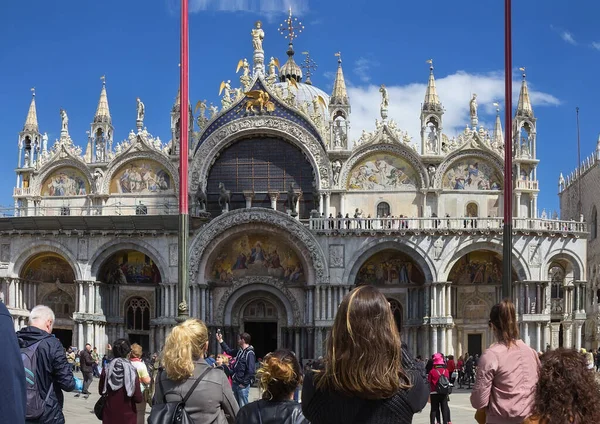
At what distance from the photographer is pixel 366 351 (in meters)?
5.20

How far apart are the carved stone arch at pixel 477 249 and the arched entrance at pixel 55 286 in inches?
722

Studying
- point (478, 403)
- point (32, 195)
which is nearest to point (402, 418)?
point (478, 403)

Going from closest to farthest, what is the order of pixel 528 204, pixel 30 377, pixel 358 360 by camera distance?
pixel 358 360 → pixel 30 377 → pixel 528 204

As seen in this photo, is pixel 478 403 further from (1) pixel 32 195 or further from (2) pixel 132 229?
(1) pixel 32 195

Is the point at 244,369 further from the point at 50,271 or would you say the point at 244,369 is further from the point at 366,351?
the point at 50,271

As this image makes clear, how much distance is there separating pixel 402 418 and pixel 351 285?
33.7 meters

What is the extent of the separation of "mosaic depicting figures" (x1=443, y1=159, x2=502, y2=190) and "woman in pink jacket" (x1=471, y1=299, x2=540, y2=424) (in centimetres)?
3405

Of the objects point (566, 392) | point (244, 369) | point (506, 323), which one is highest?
point (506, 323)

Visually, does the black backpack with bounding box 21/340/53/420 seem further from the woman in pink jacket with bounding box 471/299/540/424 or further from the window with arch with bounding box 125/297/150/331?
the window with arch with bounding box 125/297/150/331

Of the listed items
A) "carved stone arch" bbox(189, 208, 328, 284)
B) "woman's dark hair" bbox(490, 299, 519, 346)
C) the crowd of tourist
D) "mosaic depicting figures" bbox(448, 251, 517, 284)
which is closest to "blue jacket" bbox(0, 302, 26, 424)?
the crowd of tourist

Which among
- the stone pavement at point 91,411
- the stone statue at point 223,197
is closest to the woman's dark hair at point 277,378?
the stone pavement at point 91,411

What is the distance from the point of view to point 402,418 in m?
5.24

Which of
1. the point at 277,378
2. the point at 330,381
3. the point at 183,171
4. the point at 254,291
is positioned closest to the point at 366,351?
the point at 330,381

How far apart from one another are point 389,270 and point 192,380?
1298 inches
